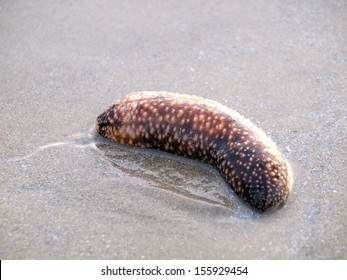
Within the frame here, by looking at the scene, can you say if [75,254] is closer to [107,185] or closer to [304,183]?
[107,185]

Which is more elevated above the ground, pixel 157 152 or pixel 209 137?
pixel 209 137

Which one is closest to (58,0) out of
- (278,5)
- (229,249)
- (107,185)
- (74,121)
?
(74,121)

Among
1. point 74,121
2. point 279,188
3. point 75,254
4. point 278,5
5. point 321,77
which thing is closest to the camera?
point 75,254

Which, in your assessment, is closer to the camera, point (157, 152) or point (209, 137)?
point (209, 137)
